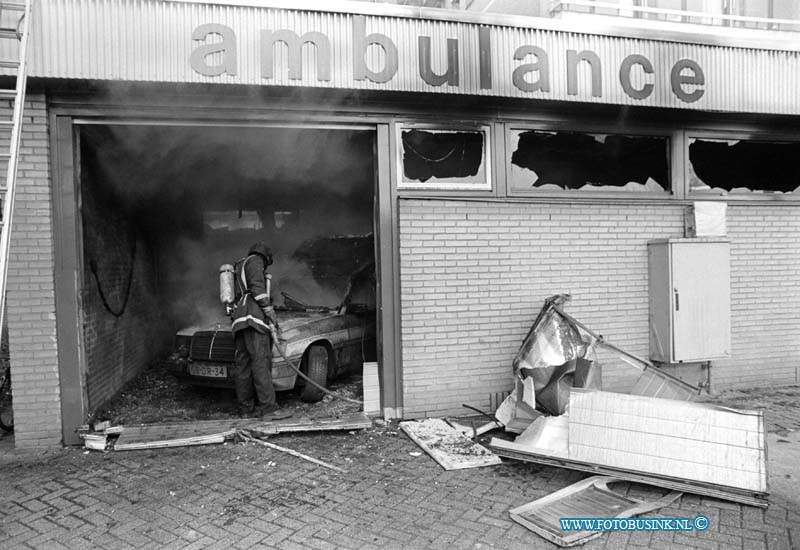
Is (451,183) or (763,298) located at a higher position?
(451,183)

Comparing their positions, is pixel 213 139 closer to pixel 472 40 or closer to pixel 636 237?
pixel 472 40

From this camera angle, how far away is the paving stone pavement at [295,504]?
134 inches

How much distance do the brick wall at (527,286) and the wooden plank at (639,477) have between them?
1.12 meters

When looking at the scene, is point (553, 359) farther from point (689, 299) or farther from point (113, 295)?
point (113, 295)

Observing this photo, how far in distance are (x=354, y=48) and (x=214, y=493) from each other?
13.2 feet

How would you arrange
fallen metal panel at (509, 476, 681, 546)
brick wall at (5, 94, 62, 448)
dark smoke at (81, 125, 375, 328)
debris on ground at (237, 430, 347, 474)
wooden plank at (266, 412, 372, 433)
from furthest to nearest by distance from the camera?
1. dark smoke at (81, 125, 375, 328)
2. wooden plank at (266, 412, 372, 433)
3. brick wall at (5, 94, 62, 448)
4. debris on ground at (237, 430, 347, 474)
5. fallen metal panel at (509, 476, 681, 546)

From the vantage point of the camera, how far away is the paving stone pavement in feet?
11.2

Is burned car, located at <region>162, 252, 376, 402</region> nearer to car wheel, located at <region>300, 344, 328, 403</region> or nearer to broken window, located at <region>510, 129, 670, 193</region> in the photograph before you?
car wheel, located at <region>300, 344, 328, 403</region>

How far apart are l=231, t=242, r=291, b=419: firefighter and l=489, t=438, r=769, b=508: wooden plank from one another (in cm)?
260

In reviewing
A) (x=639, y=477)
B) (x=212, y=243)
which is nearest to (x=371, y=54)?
(x=639, y=477)

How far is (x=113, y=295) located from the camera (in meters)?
6.68

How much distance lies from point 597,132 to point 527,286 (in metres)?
1.97

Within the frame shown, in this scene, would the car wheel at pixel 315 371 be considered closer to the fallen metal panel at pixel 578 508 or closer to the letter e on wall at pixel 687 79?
the fallen metal panel at pixel 578 508

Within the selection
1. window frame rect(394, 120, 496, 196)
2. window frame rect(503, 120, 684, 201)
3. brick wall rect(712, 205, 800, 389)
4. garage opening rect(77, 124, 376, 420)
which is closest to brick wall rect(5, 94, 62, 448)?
garage opening rect(77, 124, 376, 420)
